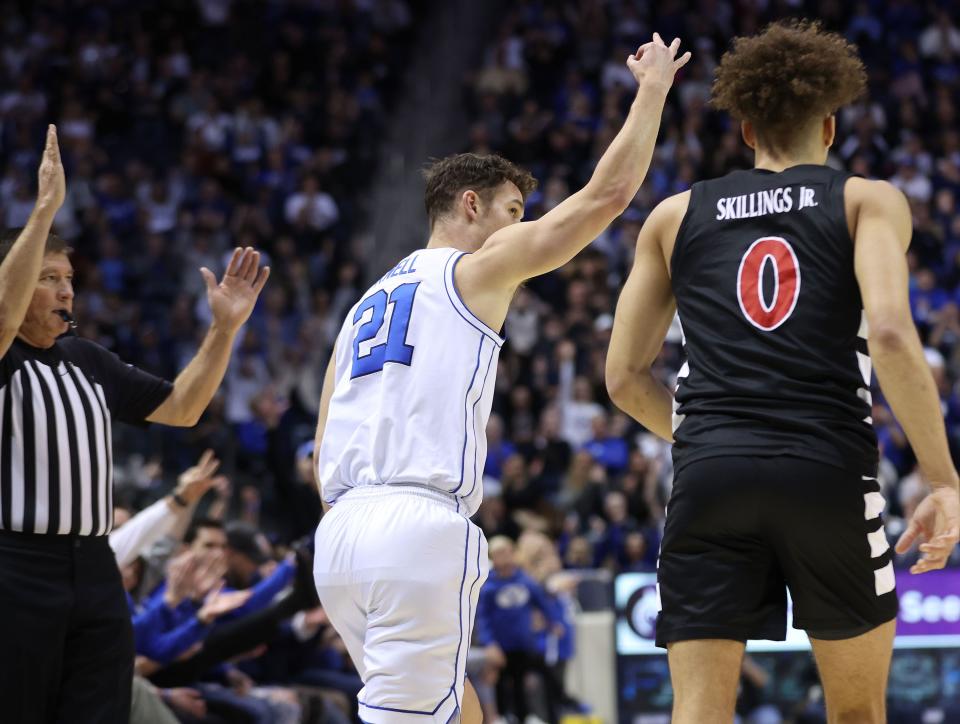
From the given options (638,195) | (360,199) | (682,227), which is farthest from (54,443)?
(360,199)

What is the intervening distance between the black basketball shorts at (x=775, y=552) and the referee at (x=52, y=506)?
210cm

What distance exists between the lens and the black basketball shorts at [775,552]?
3723 mm

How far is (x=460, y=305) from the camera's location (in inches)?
176

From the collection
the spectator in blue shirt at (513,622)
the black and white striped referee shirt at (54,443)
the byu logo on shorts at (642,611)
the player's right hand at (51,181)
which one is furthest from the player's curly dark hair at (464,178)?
the spectator in blue shirt at (513,622)

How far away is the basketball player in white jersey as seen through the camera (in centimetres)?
414

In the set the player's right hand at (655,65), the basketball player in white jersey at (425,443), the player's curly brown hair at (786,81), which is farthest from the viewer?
the player's right hand at (655,65)

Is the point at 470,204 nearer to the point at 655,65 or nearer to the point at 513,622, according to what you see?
the point at 655,65

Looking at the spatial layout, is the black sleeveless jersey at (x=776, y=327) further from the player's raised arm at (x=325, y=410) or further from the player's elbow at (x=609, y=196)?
the player's raised arm at (x=325, y=410)

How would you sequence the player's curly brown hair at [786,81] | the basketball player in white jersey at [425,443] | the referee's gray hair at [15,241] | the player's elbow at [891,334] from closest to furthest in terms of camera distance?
the player's elbow at [891,334], the player's curly brown hair at [786,81], the basketball player in white jersey at [425,443], the referee's gray hair at [15,241]

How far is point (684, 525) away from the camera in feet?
12.6

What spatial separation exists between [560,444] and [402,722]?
Result: 1179cm

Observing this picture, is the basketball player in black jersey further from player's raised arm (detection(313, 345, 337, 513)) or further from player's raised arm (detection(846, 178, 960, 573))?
Answer: player's raised arm (detection(313, 345, 337, 513))

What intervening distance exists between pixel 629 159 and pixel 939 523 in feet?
5.00

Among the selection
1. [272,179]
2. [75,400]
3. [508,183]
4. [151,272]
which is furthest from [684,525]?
[272,179]
